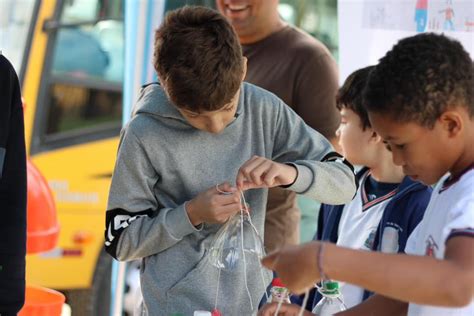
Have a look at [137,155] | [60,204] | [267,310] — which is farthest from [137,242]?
[60,204]

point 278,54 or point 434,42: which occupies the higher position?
point 434,42

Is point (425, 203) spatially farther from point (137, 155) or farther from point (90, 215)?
point (90, 215)

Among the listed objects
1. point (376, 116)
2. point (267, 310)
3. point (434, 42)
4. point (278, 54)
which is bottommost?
point (267, 310)

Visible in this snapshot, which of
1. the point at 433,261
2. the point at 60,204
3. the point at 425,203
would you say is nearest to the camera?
the point at 433,261

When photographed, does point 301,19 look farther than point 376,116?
Yes

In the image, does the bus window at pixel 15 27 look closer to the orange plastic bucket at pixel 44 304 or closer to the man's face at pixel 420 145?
the orange plastic bucket at pixel 44 304

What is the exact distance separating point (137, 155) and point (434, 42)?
3.22 ft

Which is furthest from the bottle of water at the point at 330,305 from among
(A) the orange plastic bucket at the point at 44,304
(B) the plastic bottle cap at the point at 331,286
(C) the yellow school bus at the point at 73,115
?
(C) the yellow school bus at the point at 73,115

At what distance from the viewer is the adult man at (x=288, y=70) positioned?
3.59m

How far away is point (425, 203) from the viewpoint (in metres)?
2.74

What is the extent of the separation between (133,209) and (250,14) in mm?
1397

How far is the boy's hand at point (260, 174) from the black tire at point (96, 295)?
394 cm

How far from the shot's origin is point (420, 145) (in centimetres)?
192

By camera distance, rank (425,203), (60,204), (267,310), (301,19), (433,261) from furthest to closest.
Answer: (60,204)
(301,19)
(425,203)
(267,310)
(433,261)
